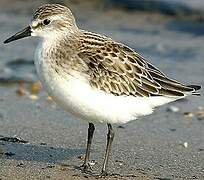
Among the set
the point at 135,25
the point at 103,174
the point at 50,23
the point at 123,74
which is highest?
the point at 135,25

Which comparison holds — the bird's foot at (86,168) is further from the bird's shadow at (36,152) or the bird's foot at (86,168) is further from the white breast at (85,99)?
the white breast at (85,99)

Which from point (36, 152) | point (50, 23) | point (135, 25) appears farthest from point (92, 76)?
point (135, 25)

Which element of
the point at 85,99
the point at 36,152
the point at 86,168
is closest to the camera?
the point at 85,99

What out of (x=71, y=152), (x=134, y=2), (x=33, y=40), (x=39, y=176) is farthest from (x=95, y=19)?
(x=39, y=176)

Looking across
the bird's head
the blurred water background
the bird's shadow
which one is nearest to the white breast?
the bird's head

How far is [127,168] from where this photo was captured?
6.90 meters

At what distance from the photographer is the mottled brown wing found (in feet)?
21.3

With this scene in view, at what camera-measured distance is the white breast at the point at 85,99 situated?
6355 mm

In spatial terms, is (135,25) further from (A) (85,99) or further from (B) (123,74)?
(A) (85,99)

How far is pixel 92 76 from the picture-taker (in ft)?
21.2

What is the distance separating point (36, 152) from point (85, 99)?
121 centimetres

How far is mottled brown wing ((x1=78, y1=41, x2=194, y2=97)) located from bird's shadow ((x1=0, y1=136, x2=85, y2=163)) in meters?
1.03

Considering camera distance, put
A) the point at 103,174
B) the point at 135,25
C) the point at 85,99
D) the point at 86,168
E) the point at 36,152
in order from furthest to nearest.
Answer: the point at 135,25 → the point at 36,152 → the point at 86,168 → the point at 103,174 → the point at 85,99

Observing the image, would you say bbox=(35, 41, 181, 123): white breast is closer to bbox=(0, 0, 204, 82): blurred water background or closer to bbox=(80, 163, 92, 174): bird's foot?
bbox=(80, 163, 92, 174): bird's foot
